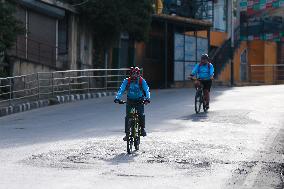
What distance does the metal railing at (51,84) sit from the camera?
21891 millimetres

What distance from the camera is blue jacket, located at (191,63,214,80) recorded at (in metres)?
18.5

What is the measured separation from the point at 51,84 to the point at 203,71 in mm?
8488

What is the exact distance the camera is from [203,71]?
18.6 m

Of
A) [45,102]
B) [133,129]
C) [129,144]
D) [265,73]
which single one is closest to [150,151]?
[129,144]

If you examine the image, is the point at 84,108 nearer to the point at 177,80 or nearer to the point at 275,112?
the point at 275,112

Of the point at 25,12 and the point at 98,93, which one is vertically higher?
the point at 25,12

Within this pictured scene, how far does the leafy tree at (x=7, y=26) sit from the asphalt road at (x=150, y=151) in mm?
Answer: 4829

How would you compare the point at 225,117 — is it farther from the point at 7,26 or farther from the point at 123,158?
the point at 7,26

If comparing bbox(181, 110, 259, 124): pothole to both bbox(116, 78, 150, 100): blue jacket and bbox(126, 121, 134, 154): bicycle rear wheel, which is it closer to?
bbox(116, 78, 150, 100): blue jacket

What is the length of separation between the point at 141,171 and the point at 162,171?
1.02 feet

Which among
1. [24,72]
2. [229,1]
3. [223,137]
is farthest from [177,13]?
[223,137]

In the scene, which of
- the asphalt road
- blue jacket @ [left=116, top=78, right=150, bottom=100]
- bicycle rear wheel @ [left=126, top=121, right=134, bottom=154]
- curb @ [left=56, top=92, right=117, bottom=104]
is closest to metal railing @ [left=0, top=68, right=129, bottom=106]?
curb @ [left=56, top=92, right=117, bottom=104]

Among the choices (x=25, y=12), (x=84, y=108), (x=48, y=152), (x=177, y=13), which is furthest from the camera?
(x=177, y=13)

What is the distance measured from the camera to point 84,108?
2059 centimetres
